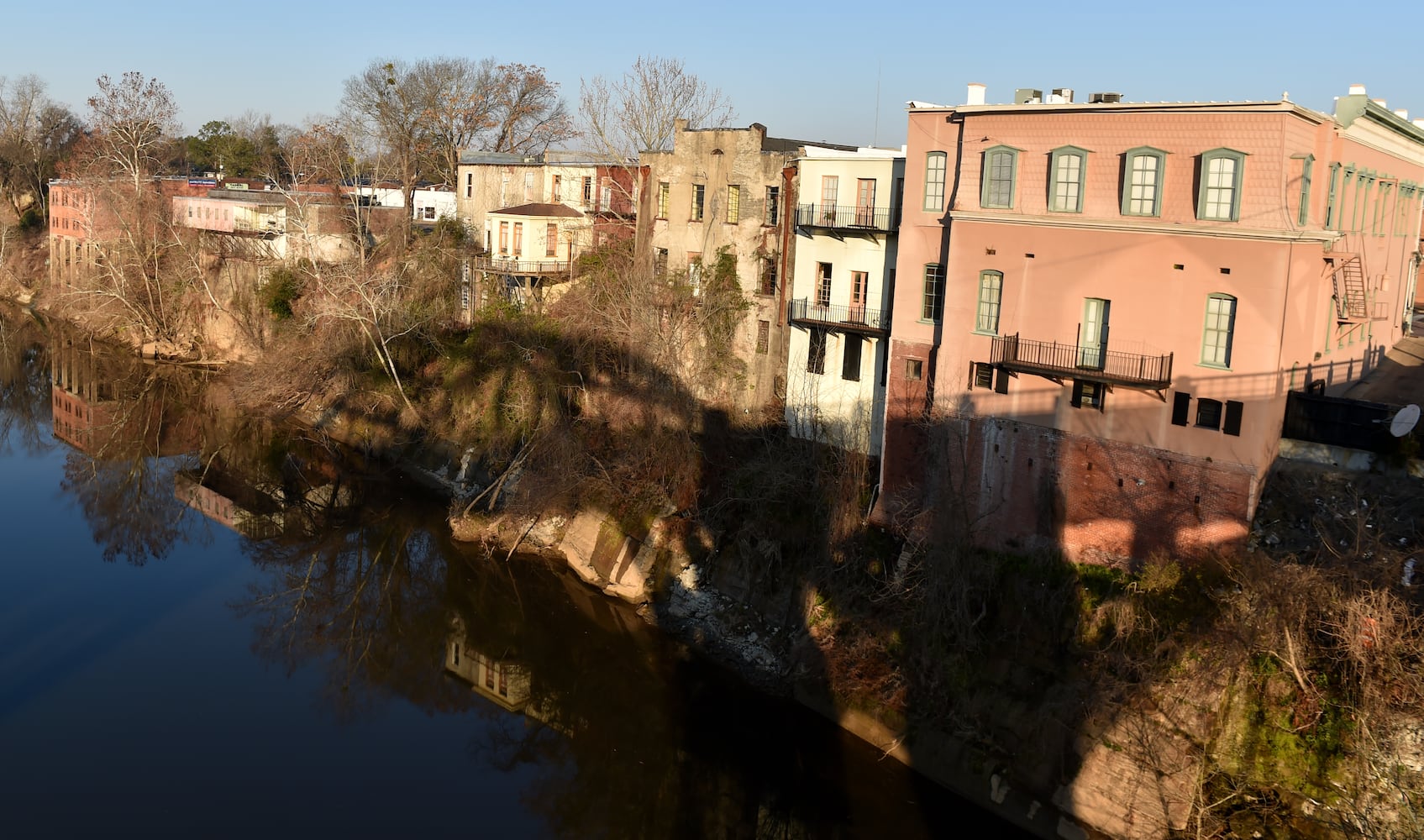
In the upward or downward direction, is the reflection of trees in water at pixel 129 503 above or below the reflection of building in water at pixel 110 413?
below

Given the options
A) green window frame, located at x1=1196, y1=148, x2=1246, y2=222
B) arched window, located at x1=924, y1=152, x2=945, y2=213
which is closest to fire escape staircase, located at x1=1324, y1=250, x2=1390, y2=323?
green window frame, located at x1=1196, y1=148, x2=1246, y2=222

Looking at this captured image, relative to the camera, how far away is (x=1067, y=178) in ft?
74.7

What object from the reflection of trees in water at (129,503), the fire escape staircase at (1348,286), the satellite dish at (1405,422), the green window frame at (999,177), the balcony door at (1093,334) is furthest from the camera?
the reflection of trees in water at (129,503)

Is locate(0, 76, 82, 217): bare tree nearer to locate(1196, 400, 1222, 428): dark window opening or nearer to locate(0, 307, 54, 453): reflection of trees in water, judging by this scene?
locate(0, 307, 54, 453): reflection of trees in water

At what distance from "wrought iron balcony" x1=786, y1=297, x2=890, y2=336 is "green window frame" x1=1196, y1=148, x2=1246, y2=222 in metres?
9.19

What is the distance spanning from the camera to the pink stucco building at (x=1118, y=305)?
2092 cm

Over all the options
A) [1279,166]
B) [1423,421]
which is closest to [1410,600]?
[1423,421]

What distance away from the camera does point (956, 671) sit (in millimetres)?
22219

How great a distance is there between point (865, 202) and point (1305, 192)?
1170cm

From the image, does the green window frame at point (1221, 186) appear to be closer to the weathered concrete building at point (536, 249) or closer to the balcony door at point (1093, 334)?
the balcony door at point (1093, 334)

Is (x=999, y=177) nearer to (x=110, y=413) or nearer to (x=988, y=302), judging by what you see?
(x=988, y=302)

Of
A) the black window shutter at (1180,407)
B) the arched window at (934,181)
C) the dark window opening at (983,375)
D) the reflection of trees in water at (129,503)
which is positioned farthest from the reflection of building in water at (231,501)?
the black window shutter at (1180,407)

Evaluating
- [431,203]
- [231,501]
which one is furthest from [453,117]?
[231,501]

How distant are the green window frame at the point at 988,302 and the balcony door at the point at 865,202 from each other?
18.9 feet
